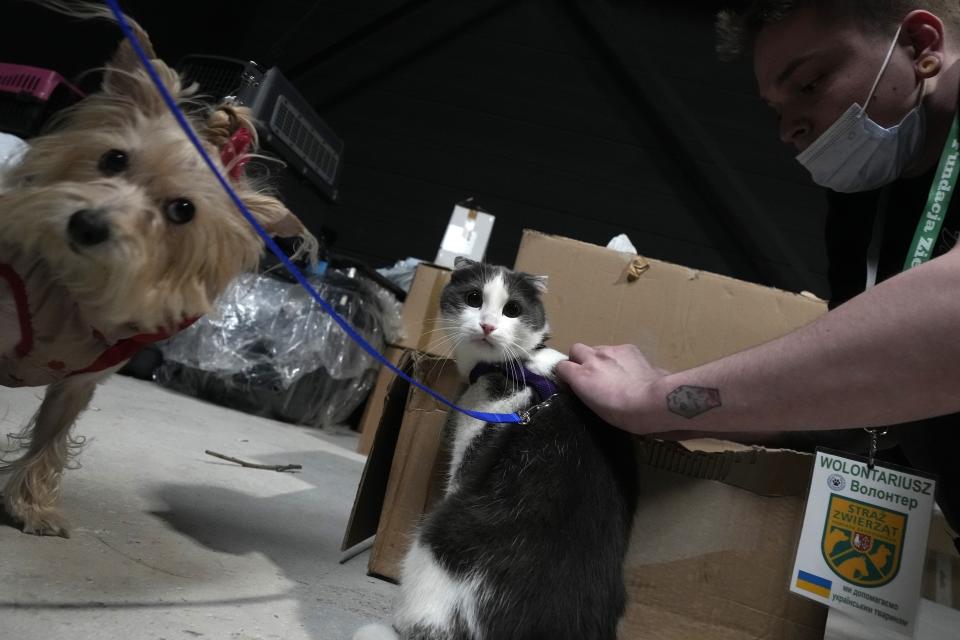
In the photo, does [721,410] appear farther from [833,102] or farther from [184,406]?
[184,406]

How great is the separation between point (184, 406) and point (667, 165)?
2999 mm

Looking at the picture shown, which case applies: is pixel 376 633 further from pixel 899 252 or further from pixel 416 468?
pixel 899 252

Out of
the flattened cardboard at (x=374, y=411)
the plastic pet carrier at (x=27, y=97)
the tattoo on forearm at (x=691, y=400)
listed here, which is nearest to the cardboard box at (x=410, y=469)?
the tattoo on forearm at (x=691, y=400)

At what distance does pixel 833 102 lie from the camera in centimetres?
116

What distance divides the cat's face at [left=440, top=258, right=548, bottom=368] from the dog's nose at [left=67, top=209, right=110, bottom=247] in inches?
26.4

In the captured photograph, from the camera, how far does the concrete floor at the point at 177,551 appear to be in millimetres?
862

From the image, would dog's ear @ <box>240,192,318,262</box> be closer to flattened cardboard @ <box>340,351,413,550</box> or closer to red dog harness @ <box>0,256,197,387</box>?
red dog harness @ <box>0,256,197,387</box>

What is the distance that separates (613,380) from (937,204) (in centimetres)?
58

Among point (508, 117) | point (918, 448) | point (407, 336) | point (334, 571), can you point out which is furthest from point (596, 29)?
point (334, 571)

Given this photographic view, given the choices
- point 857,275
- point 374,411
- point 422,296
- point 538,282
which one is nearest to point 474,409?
point 538,282

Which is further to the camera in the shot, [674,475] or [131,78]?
[674,475]

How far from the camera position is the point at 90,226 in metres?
0.84

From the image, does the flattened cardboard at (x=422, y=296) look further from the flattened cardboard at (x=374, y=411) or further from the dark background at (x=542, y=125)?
the dark background at (x=542, y=125)

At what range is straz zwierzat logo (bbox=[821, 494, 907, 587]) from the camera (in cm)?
101
